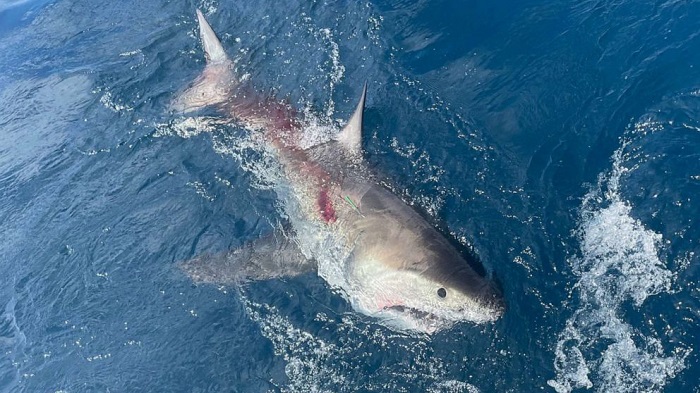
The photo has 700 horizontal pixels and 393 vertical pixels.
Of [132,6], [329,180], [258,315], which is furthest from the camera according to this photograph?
[132,6]

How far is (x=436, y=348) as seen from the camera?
5.90m

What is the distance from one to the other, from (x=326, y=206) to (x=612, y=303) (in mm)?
3366

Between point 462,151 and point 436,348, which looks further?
point 462,151

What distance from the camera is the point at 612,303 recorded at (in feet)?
19.4

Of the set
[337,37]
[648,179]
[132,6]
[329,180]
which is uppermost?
[132,6]

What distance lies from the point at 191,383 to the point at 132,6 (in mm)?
8958

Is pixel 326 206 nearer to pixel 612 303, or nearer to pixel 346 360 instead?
pixel 346 360

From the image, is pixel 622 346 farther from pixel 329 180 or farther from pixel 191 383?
pixel 191 383

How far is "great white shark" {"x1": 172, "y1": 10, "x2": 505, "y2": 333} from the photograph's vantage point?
18.5 feet

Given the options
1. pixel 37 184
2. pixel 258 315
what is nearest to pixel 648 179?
pixel 258 315

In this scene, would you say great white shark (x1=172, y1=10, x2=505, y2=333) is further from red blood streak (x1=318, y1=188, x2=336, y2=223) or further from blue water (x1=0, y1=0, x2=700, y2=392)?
blue water (x1=0, y1=0, x2=700, y2=392)

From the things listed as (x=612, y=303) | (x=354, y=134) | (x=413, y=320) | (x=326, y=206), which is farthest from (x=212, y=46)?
(x=612, y=303)

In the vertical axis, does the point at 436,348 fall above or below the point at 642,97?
below

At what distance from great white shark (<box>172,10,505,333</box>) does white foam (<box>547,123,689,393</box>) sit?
39.7 inches
